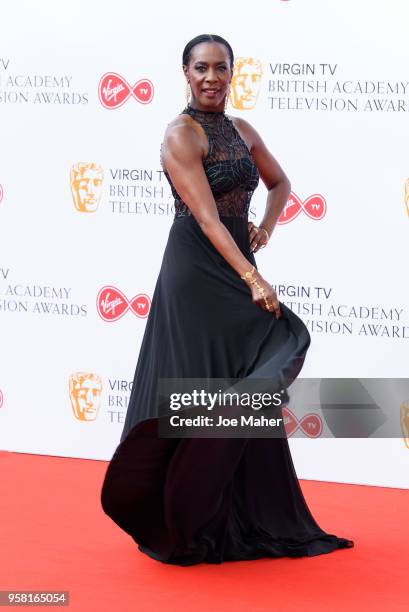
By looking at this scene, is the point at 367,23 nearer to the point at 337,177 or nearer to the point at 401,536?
the point at 337,177

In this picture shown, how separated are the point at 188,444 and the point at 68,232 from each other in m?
2.30

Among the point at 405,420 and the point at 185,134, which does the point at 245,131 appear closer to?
the point at 185,134

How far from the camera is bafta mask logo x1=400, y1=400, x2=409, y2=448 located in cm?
528

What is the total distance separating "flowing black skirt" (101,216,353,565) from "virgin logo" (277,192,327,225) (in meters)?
1.33

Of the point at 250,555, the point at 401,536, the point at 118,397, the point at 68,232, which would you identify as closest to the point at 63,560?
the point at 250,555

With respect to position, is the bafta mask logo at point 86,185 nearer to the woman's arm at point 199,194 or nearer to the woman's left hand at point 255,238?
the woman's left hand at point 255,238

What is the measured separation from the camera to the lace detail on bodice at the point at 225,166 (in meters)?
3.90

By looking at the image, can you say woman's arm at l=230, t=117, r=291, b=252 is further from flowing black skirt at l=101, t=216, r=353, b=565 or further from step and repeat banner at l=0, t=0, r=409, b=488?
step and repeat banner at l=0, t=0, r=409, b=488

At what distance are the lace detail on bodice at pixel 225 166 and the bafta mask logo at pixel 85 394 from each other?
199cm

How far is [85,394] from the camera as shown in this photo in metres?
5.88

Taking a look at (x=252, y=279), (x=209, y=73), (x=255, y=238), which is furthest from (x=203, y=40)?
(x=252, y=279)
